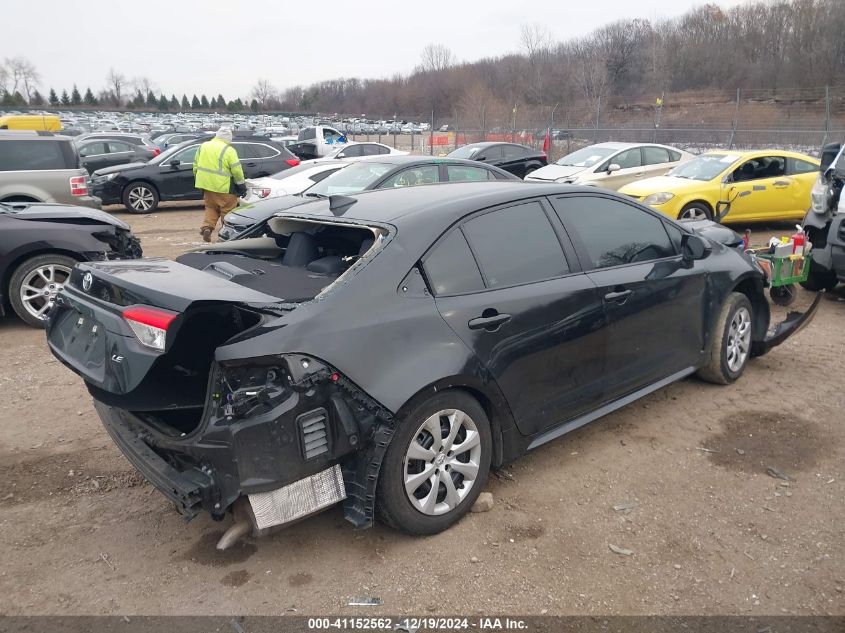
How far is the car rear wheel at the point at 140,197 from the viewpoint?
14781 millimetres

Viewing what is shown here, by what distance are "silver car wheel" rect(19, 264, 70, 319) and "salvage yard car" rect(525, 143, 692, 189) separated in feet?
29.2

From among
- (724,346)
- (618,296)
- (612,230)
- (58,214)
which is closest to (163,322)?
(618,296)

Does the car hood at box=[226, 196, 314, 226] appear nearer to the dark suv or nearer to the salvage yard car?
the dark suv

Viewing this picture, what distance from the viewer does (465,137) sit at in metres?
32.9

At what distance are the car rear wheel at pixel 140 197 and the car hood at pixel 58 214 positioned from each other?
26.8ft

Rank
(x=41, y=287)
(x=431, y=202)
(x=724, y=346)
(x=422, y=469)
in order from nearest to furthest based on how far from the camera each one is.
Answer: (x=422, y=469), (x=431, y=202), (x=724, y=346), (x=41, y=287)

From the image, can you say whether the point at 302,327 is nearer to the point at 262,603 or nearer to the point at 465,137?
the point at 262,603

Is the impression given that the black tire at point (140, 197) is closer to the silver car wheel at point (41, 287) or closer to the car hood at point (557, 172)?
the car hood at point (557, 172)

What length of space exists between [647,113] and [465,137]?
23.5m

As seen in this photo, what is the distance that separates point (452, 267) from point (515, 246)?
479 millimetres

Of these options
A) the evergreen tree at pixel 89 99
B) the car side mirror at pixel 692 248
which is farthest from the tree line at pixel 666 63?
the car side mirror at pixel 692 248

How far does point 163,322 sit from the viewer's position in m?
2.72

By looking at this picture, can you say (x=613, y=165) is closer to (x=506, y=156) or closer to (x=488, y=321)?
(x=506, y=156)

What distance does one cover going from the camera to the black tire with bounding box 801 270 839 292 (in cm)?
740
